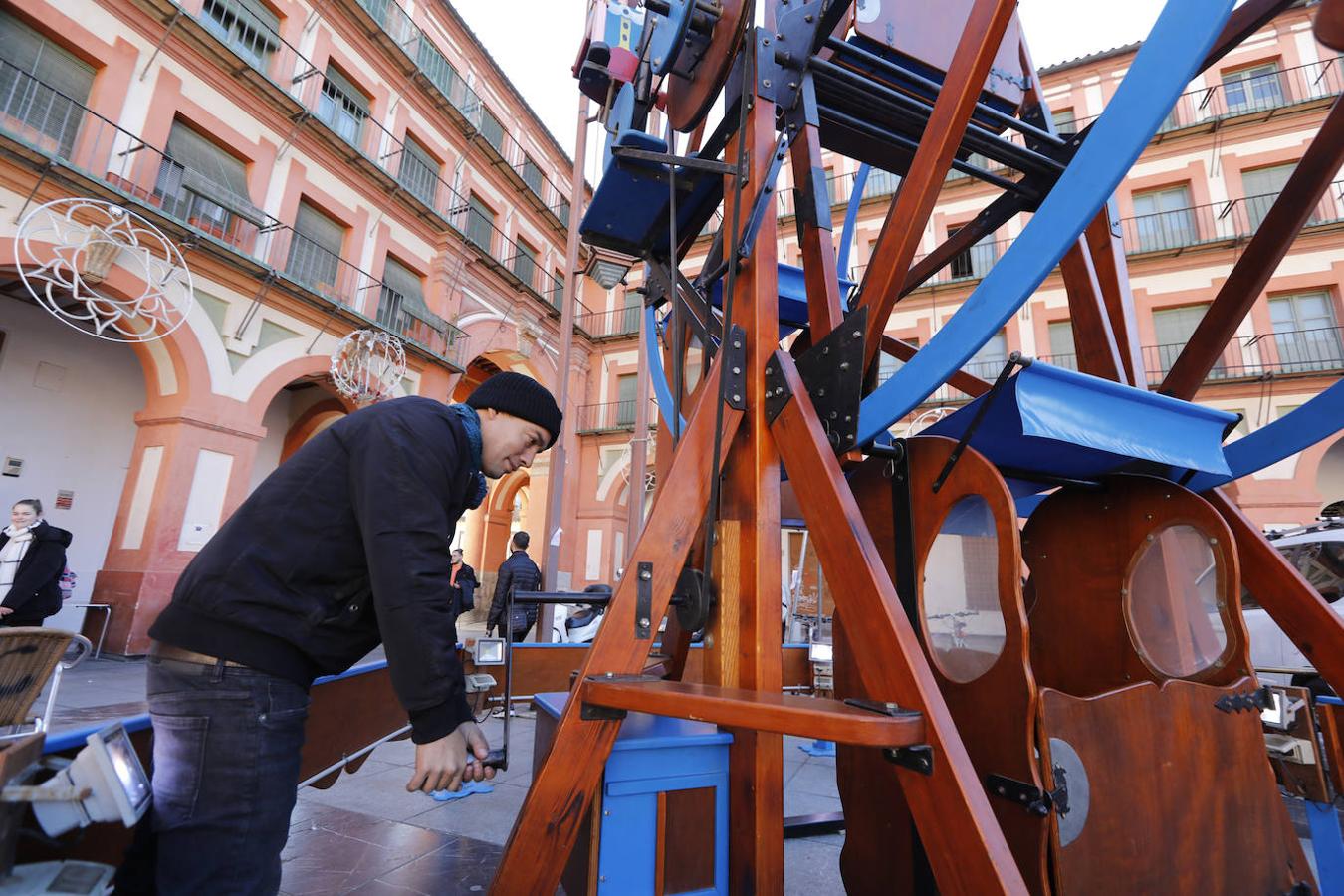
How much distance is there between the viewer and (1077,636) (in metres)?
2.23

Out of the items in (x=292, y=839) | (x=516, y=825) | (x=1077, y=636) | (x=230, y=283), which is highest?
(x=230, y=283)

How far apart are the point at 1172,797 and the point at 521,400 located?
2023 mm

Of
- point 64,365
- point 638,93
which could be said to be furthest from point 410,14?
point 638,93

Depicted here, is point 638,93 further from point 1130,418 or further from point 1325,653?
point 1325,653

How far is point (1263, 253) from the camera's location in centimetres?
222

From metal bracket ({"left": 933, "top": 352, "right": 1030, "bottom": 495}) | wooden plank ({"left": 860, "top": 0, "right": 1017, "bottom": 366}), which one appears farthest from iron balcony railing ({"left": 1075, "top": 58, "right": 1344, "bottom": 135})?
metal bracket ({"left": 933, "top": 352, "right": 1030, "bottom": 495})

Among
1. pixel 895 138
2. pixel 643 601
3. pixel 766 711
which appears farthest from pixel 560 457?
pixel 766 711

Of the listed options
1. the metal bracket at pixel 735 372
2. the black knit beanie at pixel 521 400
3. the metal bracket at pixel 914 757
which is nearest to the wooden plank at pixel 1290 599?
the metal bracket at pixel 914 757

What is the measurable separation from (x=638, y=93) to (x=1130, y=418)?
1888 mm

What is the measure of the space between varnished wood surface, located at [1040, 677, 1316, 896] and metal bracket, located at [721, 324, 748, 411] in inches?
41.1

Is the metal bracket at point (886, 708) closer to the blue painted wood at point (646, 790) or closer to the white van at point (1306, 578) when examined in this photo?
the blue painted wood at point (646, 790)

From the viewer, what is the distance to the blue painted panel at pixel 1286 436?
192cm

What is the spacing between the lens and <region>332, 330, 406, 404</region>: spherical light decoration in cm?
1012

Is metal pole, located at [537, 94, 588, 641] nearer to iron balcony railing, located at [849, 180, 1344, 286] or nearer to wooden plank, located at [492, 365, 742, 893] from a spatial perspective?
wooden plank, located at [492, 365, 742, 893]
